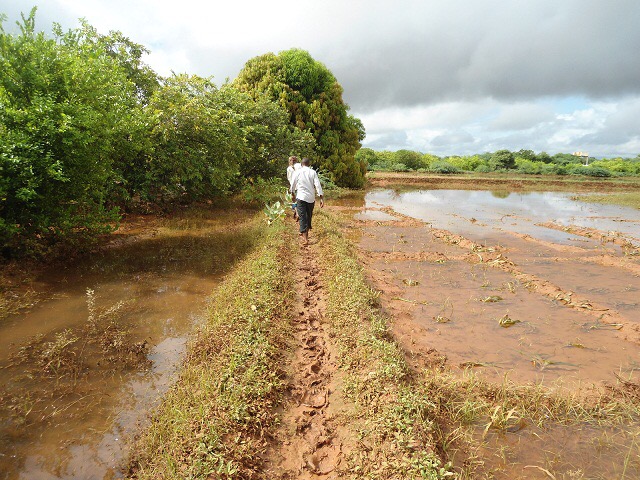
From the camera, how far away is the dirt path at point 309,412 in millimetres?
3002

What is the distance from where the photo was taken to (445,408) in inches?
144

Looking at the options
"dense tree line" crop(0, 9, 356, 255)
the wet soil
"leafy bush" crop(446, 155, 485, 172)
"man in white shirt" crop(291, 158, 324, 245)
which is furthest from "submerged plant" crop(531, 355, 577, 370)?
"leafy bush" crop(446, 155, 485, 172)

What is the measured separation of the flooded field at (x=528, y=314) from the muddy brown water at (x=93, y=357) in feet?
10.3

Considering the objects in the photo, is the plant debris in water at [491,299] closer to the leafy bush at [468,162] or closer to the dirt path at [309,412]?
the dirt path at [309,412]

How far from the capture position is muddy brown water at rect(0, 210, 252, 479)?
10.1ft

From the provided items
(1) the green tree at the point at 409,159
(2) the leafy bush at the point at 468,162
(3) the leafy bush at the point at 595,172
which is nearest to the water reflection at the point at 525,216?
(3) the leafy bush at the point at 595,172

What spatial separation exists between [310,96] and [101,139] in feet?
54.7

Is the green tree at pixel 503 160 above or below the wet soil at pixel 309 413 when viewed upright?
above

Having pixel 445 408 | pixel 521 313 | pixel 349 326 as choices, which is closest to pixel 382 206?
pixel 521 313

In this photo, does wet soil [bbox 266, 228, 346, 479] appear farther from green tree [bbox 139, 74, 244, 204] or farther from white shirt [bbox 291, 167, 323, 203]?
green tree [bbox 139, 74, 244, 204]

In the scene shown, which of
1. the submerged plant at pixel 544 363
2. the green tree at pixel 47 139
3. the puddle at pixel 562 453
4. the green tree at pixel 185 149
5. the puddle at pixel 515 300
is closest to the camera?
the puddle at pixel 562 453

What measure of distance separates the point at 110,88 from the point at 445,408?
958 cm

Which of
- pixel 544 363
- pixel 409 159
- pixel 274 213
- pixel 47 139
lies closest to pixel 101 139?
pixel 47 139

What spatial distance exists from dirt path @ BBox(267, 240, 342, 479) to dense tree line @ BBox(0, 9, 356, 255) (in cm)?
502
